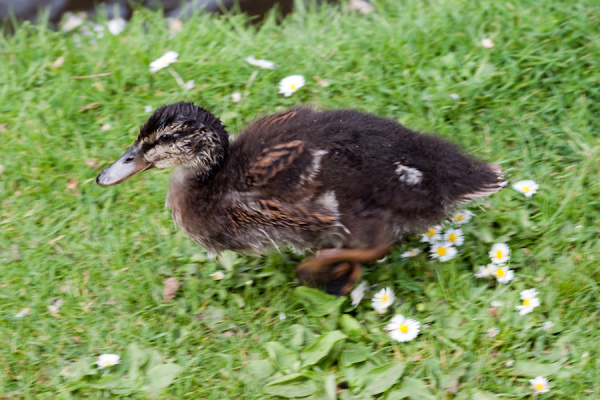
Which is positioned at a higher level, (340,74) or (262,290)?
(340,74)

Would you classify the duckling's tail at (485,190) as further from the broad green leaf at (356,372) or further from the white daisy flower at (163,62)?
the white daisy flower at (163,62)

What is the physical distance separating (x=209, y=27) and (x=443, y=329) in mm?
3160

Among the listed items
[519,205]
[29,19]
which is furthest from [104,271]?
[29,19]

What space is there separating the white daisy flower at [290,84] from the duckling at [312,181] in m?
1.01

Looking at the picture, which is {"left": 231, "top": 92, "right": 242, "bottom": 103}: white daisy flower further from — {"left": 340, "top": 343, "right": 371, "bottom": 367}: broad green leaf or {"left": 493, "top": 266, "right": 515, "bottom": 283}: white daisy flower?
{"left": 493, "top": 266, "right": 515, "bottom": 283}: white daisy flower

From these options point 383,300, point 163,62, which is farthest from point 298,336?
point 163,62

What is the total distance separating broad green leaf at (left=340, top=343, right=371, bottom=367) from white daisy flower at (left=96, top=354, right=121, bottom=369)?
1.17 metres

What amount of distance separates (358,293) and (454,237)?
2.13 feet

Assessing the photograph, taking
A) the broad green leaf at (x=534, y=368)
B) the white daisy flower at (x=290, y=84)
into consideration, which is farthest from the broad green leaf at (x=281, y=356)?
the white daisy flower at (x=290, y=84)

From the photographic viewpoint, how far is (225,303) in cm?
376

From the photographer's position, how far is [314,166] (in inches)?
129

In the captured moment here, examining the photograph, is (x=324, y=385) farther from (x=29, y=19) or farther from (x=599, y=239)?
(x=29, y=19)

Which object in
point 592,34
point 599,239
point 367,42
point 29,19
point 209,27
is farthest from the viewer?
point 29,19

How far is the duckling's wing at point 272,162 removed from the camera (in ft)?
10.8
